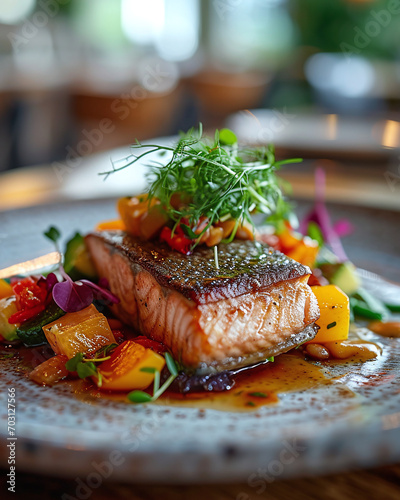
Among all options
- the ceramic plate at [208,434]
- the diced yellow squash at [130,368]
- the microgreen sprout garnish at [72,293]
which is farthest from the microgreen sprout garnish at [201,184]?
the ceramic plate at [208,434]

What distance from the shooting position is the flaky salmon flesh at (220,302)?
6.56 feet

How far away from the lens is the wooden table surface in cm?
153

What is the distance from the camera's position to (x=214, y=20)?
19.3 meters

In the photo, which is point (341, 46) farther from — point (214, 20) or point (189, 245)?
point (189, 245)

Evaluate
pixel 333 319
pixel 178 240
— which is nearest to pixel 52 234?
pixel 178 240

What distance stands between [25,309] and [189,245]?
2.64ft

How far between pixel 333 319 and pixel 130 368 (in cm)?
97

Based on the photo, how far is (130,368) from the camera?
192cm

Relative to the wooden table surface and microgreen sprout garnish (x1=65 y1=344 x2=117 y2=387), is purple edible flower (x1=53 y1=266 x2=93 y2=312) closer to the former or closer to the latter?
microgreen sprout garnish (x1=65 y1=344 x2=117 y2=387)

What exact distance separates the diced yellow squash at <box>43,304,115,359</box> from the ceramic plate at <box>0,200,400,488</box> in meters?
0.19

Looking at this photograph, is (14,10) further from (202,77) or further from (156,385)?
(156,385)

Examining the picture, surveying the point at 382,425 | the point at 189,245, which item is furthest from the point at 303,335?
the point at 382,425

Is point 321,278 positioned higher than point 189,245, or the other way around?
point 189,245

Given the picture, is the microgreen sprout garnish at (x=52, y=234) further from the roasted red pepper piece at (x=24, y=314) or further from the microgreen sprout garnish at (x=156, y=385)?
the microgreen sprout garnish at (x=156, y=385)
